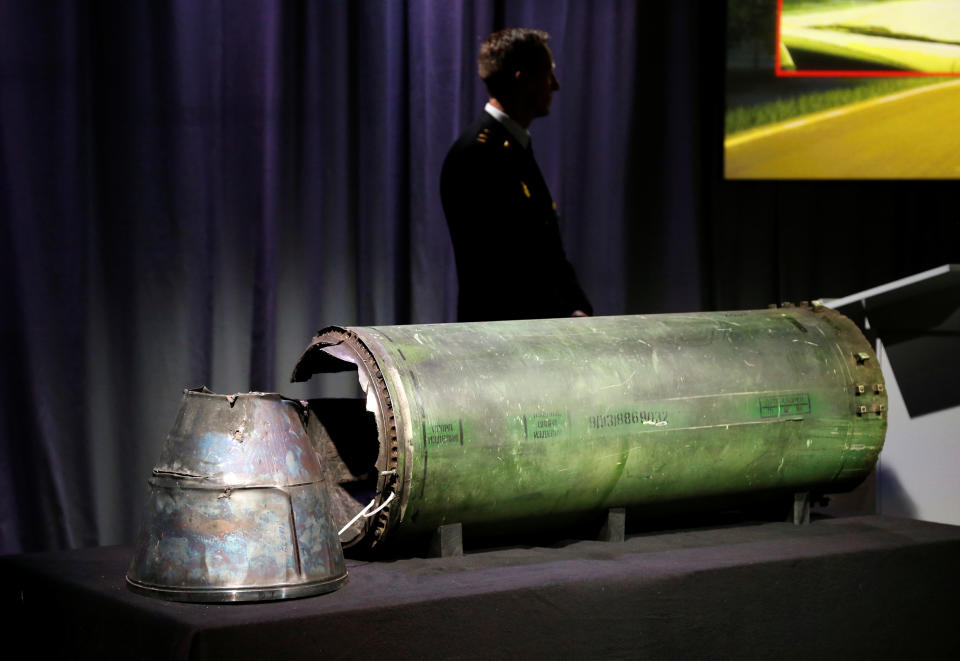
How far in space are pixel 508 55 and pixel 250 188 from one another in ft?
3.08

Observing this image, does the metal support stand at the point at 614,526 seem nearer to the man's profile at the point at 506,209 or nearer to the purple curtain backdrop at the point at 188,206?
the man's profile at the point at 506,209

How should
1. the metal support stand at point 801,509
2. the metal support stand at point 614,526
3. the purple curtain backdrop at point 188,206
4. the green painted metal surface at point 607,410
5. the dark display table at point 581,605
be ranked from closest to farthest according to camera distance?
1. the dark display table at point 581,605
2. the green painted metal surface at point 607,410
3. the metal support stand at point 614,526
4. the metal support stand at point 801,509
5. the purple curtain backdrop at point 188,206

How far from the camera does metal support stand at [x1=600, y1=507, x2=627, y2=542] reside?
2199 mm

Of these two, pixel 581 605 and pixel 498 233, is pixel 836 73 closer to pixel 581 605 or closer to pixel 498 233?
pixel 498 233

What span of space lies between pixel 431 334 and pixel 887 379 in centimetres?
142

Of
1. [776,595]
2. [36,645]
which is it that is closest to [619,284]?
[776,595]

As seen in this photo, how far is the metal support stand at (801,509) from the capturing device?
2414 millimetres

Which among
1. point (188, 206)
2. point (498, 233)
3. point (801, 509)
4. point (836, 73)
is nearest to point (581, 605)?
point (801, 509)

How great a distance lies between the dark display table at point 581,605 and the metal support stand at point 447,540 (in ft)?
0.09

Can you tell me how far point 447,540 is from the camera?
2.05 meters

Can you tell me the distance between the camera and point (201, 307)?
3.59 metres

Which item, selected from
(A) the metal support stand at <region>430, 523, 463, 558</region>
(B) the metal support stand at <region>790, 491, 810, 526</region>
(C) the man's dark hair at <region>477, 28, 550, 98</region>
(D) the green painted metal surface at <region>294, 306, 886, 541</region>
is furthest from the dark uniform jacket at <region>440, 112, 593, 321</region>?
(A) the metal support stand at <region>430, 523, 463, 558</region>

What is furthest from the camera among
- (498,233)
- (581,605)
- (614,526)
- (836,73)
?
(836,73)

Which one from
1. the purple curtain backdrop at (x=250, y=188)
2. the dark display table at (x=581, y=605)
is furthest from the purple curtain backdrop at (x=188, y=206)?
the dark display table at (x=581, y=605)
